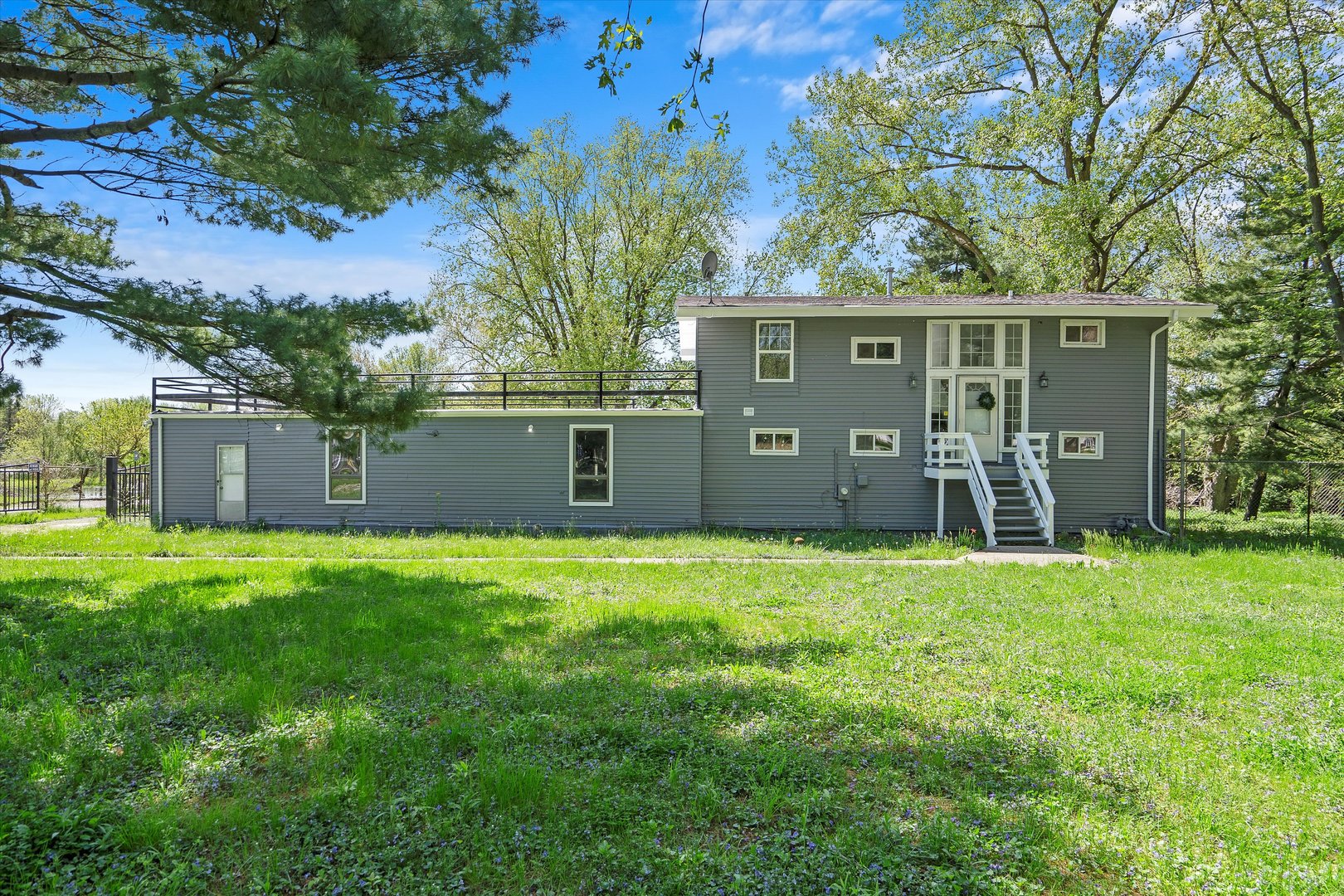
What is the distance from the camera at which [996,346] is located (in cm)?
1419

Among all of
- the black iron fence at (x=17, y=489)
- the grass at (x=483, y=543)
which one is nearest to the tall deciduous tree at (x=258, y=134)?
the grass at (x=483, y=543)

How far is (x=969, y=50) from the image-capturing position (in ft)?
67.7

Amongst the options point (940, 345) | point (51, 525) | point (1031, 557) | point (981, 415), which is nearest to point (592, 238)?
point (940, 345)

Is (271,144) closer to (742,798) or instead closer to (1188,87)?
(742,798)

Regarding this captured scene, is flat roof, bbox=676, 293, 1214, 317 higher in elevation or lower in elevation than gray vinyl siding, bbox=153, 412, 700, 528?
higher

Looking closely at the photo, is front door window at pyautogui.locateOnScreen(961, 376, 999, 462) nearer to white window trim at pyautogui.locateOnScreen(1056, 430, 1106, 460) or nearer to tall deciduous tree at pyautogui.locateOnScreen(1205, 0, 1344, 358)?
white window trim at pyautogui.locateOnScreen(1056, 430, 1106, 460)

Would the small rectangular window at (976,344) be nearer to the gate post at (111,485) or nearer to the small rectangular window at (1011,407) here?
the small rectangular window at (1011,407)

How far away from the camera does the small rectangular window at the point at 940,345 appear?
14.3 meters

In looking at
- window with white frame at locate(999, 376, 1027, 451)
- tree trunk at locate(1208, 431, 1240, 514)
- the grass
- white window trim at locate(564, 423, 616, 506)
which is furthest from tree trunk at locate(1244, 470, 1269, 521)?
white window trim at locate(564, 423, 616, 506)

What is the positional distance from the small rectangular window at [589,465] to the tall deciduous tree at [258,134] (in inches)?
291

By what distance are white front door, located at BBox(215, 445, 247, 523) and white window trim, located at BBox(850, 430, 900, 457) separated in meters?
13.7

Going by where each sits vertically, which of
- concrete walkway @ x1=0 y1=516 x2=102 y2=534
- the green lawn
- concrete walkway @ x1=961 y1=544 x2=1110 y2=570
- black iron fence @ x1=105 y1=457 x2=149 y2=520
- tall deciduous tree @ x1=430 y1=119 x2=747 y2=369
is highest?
tall deciduous tree @ x1=430 y1=119 x2=747 y2=369

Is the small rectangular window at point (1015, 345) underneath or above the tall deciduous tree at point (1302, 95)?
underneath

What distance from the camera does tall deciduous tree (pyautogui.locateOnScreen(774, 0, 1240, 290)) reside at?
18.4 metres
